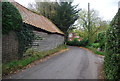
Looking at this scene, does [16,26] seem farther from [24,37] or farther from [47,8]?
[47,8]

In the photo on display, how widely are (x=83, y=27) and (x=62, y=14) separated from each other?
22.1ft

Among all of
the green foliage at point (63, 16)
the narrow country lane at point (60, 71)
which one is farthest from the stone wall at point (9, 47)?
the green foliage at point (63, 16)

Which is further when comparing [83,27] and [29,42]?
[83,27]

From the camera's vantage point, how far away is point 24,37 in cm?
695

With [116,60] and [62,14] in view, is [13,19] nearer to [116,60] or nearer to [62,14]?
[116,60]

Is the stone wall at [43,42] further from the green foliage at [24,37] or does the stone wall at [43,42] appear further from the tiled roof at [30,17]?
the green foliage at [24,37]

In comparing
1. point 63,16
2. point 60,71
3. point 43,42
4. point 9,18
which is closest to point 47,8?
point 63,16

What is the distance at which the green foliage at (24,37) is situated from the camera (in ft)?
21.8

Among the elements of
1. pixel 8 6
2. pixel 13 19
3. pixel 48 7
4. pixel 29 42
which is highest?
pixel 48 7

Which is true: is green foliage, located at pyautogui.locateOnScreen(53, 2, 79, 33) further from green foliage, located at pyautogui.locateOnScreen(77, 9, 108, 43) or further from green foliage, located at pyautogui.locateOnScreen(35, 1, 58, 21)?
green foliage, located at pyautogui.locateOnScreen(77, 9, 108, 43)

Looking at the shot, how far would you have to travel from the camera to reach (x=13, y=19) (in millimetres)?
5879

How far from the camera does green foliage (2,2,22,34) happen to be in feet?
17.5

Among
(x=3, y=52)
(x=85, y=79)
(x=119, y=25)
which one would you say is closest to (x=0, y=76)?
(x=3, y=52)

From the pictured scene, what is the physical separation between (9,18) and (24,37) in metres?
1.72
